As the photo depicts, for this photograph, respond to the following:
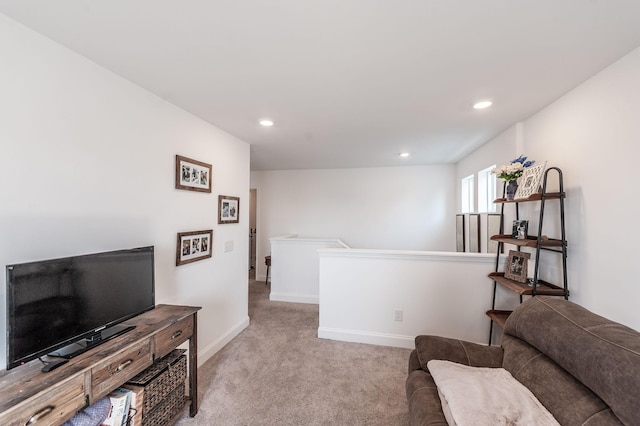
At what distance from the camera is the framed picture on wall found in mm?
4398

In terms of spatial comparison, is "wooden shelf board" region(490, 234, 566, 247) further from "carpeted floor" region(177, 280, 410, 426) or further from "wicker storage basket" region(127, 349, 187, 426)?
"wicker storage basket" region(127, 349, 187, 426)

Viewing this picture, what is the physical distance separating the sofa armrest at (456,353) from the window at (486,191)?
219 centimetres

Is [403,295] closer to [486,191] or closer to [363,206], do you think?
[486,191]

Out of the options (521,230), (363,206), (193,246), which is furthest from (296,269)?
(521,230)

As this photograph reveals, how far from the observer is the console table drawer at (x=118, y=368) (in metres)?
1.22

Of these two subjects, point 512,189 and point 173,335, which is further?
point 512,189

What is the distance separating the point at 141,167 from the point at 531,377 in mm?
2763

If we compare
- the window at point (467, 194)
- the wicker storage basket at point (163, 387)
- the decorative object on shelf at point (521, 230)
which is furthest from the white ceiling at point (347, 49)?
the wicker storage basket at point (163, 387)

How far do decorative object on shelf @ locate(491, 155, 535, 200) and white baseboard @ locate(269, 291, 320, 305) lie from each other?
3.18 metres

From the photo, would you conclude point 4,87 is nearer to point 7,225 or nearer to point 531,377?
point 7,225

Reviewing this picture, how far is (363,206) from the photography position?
5316 millimetres

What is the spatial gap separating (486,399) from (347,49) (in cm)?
192

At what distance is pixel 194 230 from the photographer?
98.7 inches

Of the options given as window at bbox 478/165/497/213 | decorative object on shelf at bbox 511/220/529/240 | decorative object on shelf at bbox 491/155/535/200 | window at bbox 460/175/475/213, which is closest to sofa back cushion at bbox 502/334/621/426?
decorative object on shelf at bbox 511/220/529/240
